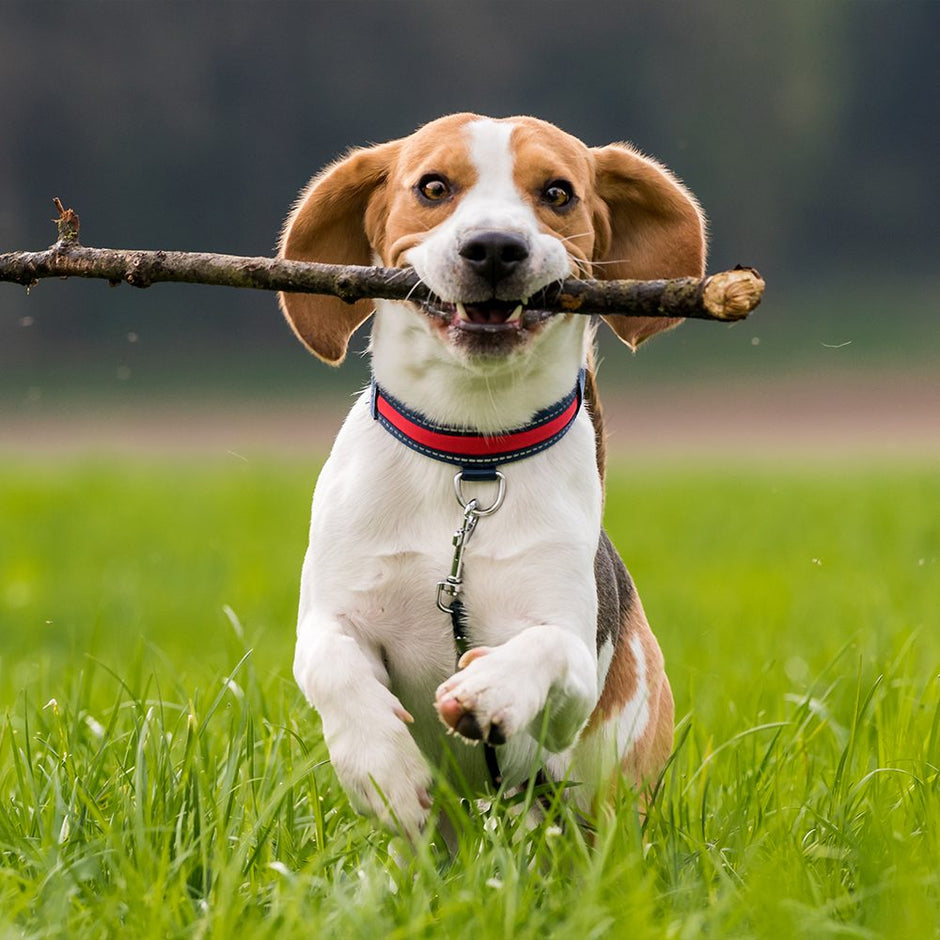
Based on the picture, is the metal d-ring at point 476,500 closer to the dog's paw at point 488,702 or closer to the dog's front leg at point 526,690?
the dog's front leg at point 526,690

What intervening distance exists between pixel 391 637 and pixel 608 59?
98.9 feet

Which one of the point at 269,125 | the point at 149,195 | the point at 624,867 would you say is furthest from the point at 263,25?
the point at 624,867

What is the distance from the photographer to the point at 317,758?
4121mm

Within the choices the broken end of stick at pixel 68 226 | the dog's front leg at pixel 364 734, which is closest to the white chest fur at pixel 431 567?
the dog's front leg at pixel 364 734

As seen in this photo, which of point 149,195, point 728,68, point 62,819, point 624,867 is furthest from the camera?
point 728,68

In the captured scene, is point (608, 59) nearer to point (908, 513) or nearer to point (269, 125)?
point (269, 125)

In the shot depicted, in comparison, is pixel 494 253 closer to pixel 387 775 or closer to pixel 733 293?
pixel 733 293

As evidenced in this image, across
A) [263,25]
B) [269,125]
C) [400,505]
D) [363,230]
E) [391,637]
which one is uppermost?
[263,25]

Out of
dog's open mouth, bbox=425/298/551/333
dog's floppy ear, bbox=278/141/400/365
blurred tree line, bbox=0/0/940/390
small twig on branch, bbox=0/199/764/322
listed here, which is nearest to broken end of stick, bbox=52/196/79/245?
small twig on branch, bbox=0/199/764/322

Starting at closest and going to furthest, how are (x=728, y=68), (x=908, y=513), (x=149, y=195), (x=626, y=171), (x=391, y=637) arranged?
(x=391, y=637), (x=626, y=171), (x=908, y=513), (x=149, y=195), (x=728, y=68)

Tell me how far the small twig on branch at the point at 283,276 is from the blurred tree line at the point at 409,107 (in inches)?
1002

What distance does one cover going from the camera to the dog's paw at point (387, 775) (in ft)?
11.5

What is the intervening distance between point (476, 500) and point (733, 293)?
2.96 ft

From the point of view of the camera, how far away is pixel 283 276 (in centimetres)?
381
